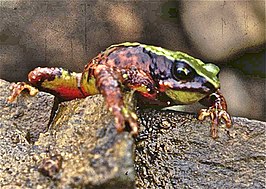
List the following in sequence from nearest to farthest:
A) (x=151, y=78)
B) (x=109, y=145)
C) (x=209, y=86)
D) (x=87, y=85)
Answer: (x=109, y=145) → (x=209, y=86) → (x=151, y=78) → (x=87, y=85)

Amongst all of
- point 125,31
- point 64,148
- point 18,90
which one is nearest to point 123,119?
point 64,148

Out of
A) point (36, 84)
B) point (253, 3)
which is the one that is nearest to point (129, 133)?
point (36, 84)

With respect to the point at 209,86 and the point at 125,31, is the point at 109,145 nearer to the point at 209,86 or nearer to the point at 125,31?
the point at 209,86

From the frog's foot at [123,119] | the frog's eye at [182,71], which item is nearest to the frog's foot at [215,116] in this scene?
the frog's eye at [182,71]

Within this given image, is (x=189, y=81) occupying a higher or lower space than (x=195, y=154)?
higher

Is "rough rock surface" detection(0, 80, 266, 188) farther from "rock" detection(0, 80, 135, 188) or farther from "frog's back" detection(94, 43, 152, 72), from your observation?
"frog's back" detection(94, 43, 152, 72)

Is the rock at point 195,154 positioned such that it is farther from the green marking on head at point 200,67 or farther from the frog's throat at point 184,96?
the green marking on head at point 200,67

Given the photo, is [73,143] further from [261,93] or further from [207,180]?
[261,93]
